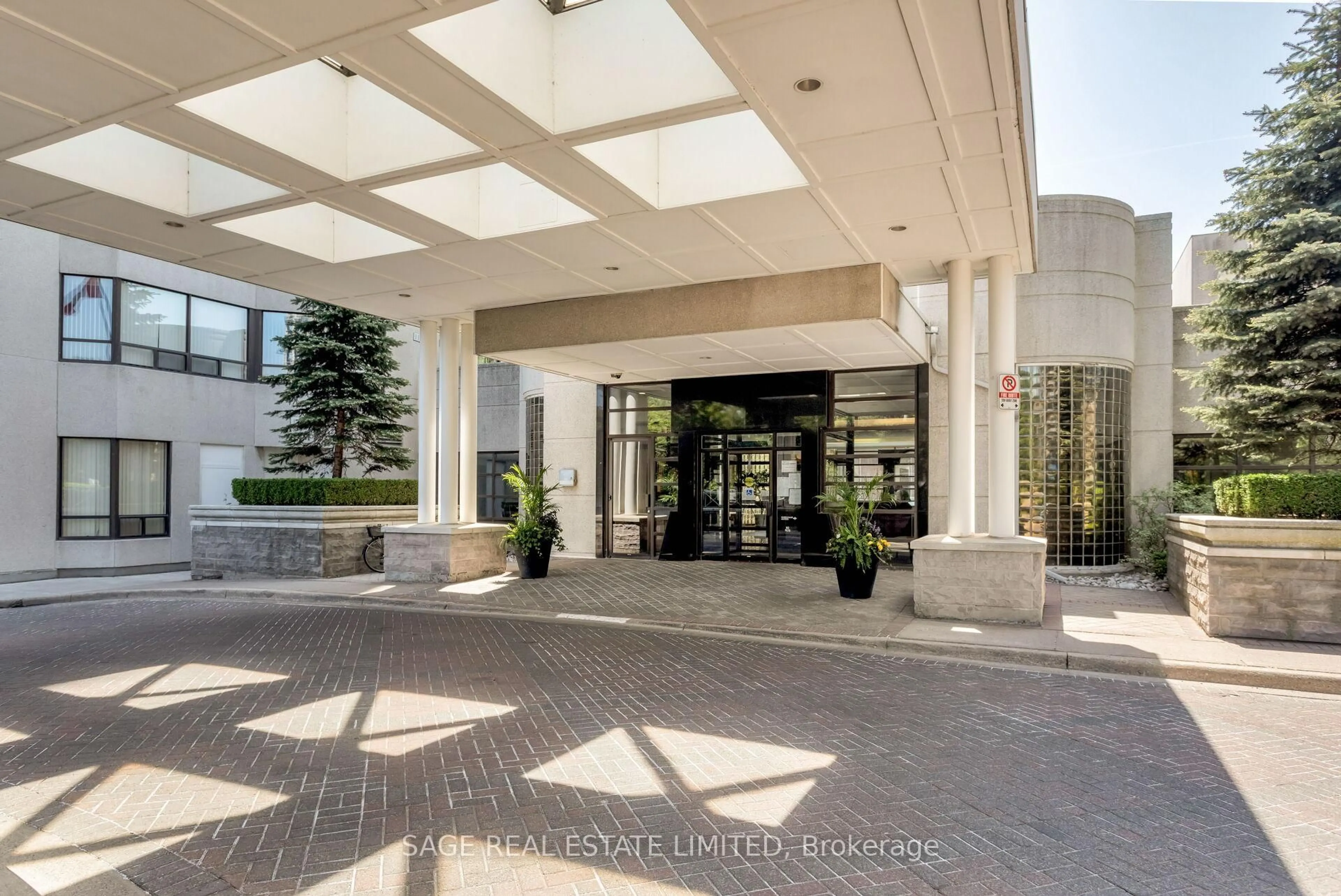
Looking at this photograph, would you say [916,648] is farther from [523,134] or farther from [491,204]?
[491,204]

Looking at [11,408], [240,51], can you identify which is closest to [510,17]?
[240,51]

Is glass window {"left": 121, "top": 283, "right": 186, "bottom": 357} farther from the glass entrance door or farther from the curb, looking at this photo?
the glass entrance door

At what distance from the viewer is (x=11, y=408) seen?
16047 millimetres

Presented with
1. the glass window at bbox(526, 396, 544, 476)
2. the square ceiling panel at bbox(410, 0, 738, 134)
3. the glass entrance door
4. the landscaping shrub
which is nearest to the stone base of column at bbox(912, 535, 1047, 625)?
the landscaping shrub

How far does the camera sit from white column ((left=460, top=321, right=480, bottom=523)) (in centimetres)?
1421

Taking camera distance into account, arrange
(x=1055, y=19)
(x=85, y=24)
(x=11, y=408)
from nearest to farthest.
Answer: (x=85, y=24)
(x=1055, y=19)
(x=11, y=408)

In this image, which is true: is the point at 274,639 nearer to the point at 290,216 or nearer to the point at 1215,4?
the point at 290,216

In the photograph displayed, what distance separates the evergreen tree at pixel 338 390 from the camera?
17031 millimetres

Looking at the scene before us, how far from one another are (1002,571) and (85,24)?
9.67 metres

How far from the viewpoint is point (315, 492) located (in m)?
15.2

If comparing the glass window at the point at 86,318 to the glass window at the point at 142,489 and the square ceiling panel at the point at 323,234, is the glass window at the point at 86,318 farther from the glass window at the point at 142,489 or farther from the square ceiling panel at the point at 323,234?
the square ceiling panel at the point at 323,234

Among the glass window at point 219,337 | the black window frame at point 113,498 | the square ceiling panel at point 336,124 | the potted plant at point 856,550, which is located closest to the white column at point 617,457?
the potted plant at point 856,550

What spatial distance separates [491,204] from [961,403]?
619cm

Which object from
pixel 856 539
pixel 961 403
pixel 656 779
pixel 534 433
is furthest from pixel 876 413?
pixel 656 779
